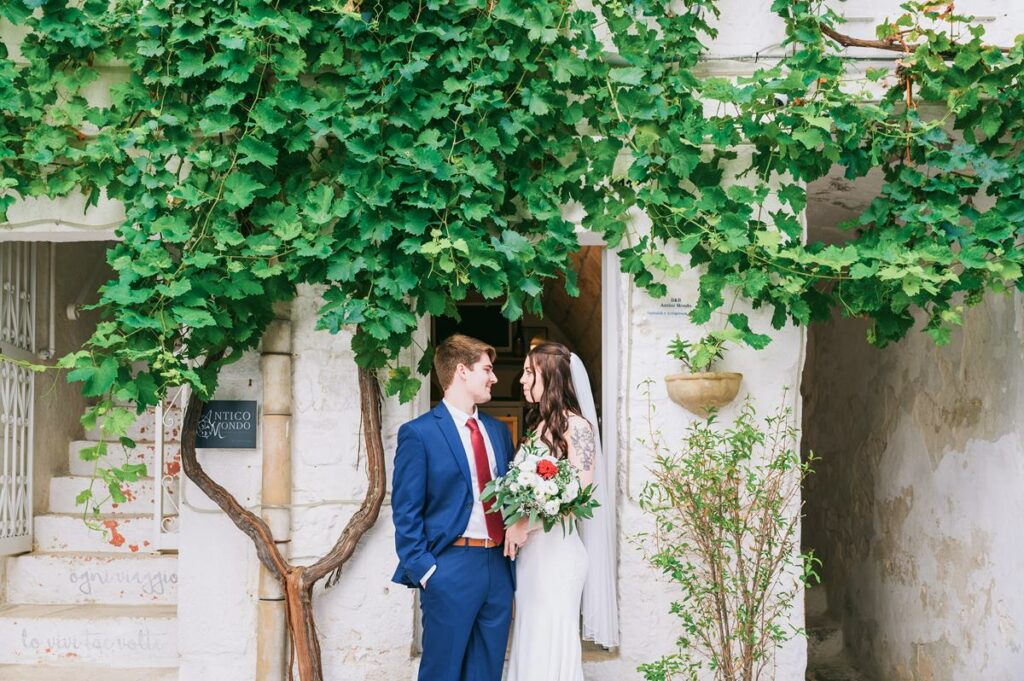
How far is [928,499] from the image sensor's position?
5383 mm

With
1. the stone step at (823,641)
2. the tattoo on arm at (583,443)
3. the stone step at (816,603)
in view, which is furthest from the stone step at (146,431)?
the stone step at (816,603)

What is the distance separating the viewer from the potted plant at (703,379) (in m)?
4.26

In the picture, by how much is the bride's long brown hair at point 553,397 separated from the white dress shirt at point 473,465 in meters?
0.25

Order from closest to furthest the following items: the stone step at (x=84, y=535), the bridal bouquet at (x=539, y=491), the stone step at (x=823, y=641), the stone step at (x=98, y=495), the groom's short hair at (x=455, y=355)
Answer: the bridal bouquet at (x=539, y=491) < the groom's short hair at (x=455, y=355) < the stone step at (x=84, y=535) < the stone step at (x=98, y=495) < the stone step at (x=823, y=641)

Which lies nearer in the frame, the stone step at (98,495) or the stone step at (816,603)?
the stone step at (98,495)

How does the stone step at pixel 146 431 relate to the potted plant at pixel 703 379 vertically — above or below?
below

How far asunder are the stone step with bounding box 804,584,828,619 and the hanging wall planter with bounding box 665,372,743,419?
2.92 meters

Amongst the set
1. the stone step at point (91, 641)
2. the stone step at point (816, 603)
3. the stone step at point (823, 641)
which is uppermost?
the stone step at point (91, 641)

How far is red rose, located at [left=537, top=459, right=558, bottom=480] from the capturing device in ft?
12.1

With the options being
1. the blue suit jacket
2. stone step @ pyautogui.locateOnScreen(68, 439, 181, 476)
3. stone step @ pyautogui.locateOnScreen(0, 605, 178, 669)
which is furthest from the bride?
stone step @ pyautogui.locateOnScreen(68, 439, 181, 476)

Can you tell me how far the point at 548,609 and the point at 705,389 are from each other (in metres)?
1.21

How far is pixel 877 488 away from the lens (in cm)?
608

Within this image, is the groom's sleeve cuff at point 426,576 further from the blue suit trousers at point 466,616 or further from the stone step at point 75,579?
the stone step at point 75,579

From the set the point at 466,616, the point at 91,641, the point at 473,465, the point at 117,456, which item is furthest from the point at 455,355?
the point at 117,456
